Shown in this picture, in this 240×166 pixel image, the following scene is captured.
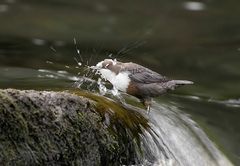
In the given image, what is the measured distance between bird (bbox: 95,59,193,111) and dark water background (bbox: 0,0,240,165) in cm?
127

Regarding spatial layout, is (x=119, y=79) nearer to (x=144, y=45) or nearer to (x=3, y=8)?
(x=144, y=45)

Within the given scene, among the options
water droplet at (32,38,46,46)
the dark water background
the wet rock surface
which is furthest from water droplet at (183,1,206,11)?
the wet rock surface

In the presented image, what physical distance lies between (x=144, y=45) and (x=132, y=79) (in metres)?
5.31

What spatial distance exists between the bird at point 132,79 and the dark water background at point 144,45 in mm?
1272

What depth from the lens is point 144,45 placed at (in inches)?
406

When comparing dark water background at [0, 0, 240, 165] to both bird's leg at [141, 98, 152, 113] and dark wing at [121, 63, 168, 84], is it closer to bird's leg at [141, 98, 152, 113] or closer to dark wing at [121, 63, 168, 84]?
bird's leg at [141, 98, 152, 113]

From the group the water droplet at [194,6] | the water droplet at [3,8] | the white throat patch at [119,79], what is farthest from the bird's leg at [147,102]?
the water droplet at [194,6]

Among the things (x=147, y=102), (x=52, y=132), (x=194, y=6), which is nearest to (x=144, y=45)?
(x=194, y=6)

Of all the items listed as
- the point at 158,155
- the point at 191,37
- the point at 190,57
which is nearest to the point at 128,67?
the point at 158,155

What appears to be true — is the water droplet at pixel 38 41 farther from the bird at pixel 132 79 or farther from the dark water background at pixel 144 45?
the bird at pixel 132 79

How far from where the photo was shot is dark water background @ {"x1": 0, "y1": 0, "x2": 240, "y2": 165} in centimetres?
717

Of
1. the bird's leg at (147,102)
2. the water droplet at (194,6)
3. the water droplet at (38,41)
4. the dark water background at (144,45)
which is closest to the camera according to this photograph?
the bird's leg at (147,102)

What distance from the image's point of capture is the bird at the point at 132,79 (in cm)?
502

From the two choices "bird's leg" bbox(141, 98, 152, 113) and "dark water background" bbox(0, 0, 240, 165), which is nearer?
"bird's leg" bbox(141, 98, 152, 113)
